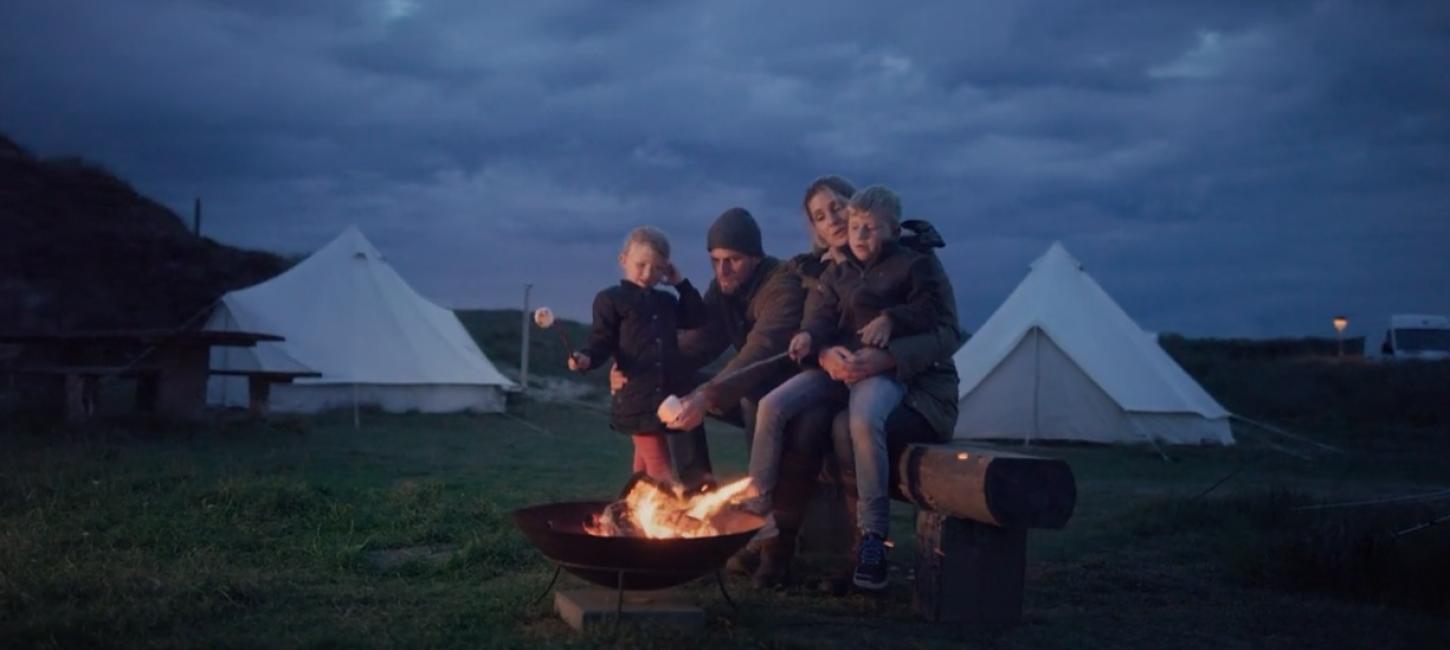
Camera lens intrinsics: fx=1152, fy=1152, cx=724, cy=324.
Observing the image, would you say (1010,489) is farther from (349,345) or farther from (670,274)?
(349,345)

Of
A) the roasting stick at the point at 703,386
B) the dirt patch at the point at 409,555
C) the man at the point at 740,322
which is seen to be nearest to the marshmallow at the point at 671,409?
the roasting stick at the point at 703,386

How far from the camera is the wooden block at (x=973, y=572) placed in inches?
136

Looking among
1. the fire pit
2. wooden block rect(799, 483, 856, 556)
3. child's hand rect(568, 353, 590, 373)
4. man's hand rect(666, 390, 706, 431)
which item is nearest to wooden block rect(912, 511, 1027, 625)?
the fire pit

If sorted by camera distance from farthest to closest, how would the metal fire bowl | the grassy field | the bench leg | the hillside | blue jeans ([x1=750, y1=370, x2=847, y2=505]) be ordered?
the hillside → the bench leg → blue jeans ([x1=750, y1=370, x2=847, y2=505]) → the grassy field → the metal fire bowl

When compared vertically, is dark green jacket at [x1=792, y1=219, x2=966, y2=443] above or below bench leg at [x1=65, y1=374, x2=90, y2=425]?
above

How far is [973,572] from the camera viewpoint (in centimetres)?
346

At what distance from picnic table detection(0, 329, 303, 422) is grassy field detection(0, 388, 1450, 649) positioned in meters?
2.20

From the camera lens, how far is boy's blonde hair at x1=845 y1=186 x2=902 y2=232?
12.7 feet

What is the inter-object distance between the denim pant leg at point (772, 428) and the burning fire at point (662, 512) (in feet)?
0.78

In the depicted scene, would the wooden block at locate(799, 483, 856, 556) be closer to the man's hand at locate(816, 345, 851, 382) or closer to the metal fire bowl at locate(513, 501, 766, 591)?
the man's hand at locate(816, 345, 851, 382)

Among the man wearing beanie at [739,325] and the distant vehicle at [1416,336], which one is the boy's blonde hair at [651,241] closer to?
the man wearing beanie at [739,325]

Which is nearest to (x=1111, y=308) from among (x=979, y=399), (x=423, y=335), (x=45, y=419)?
(x=979, y=399)

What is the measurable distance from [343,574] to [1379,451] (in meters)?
10.2

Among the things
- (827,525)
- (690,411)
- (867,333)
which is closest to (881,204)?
(867,333)
